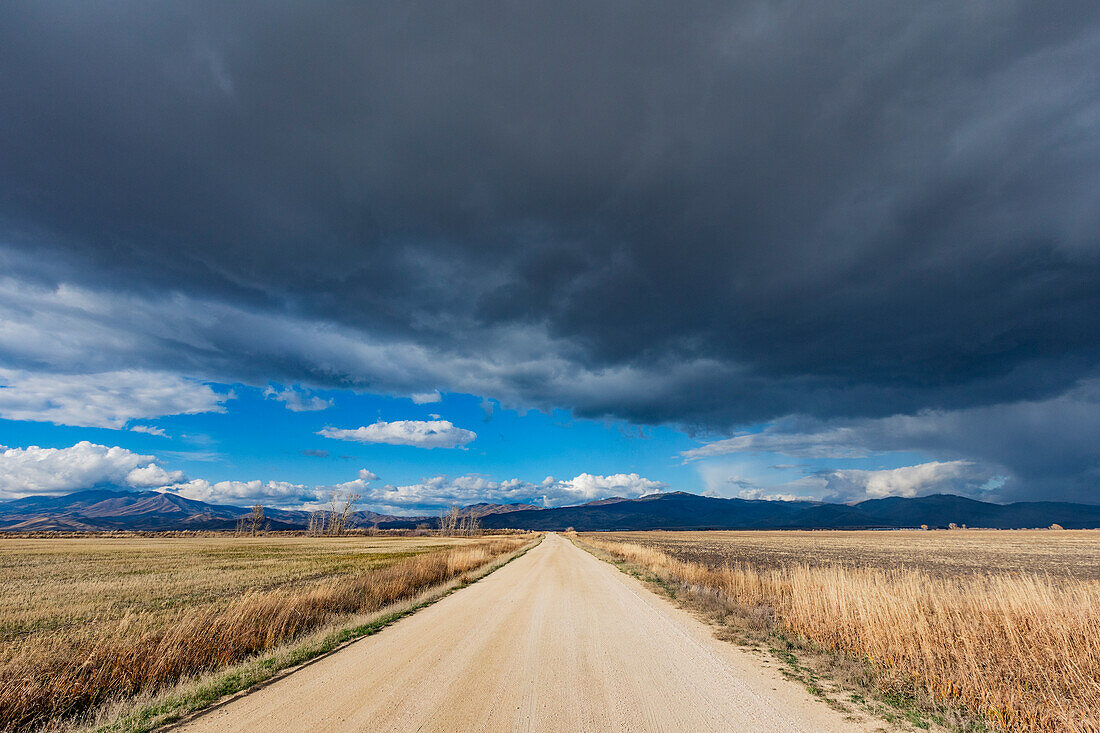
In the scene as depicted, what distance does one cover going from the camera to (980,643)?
887cm

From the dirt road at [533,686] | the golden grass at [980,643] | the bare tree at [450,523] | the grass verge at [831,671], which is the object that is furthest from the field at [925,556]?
the bare tree at [450,523]

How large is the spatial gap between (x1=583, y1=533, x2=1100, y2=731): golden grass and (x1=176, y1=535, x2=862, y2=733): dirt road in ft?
7.63

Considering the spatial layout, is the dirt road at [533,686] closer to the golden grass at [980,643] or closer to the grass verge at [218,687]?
the grass verge at [218,687]

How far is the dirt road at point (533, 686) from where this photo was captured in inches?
260

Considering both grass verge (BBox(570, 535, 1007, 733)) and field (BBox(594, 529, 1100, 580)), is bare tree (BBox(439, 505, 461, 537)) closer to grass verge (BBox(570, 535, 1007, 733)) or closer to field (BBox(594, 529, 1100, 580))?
field (BBox(594, 529, 1100, 580))

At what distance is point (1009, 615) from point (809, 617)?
4.14m

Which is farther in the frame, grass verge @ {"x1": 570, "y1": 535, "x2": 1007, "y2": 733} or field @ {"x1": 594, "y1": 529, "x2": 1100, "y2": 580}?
field @ {"x1": 594, "y1": 529, "x2": 1100, "y2": 580}

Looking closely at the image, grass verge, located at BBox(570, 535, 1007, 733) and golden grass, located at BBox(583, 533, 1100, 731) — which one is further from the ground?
golden grass, located at BBox(583, 533, 1100, 731)

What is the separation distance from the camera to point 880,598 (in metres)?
10.8

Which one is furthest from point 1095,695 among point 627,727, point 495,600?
point 495,600

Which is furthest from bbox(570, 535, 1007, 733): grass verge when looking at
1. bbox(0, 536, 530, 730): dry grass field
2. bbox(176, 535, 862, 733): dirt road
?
bbox(0, 536, 530, 730): dry grass field

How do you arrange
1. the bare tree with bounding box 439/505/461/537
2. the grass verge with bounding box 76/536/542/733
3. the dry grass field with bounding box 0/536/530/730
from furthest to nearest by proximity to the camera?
the bare tree with bounding box 439/505/461/537 → the dry grass field with bounding box 0/536/530/730 → the grass verge with bounding box 76/536/542/733

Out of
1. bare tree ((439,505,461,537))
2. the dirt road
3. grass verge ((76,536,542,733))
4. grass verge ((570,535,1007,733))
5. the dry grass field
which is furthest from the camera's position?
bare tree ((439,505,461,537))

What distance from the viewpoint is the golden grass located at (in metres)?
6.86
